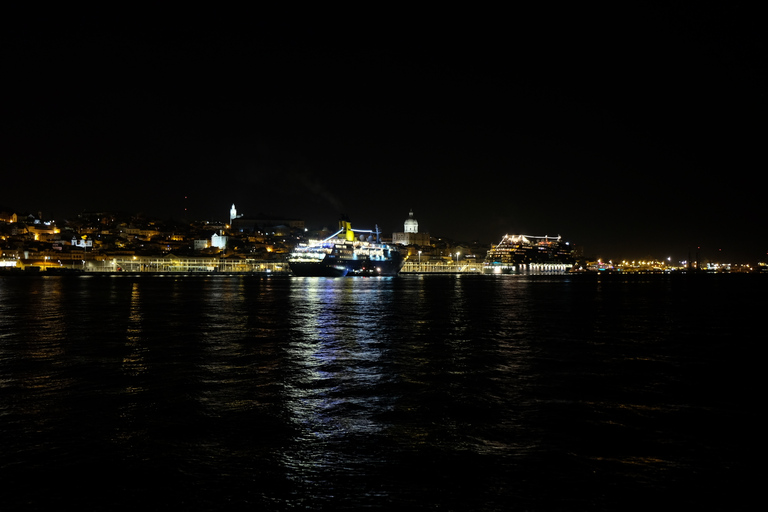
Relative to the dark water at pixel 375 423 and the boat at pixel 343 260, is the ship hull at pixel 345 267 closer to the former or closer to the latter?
the boat at pixel 343 260

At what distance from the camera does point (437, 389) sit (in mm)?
12859

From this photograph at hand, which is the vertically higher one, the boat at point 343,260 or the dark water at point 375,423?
the boat at point 343,260

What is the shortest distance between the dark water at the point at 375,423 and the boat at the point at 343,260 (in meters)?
87.5

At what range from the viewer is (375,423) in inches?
391

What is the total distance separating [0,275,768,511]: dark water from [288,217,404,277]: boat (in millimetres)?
87517

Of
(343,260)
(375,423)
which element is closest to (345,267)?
(343,260)

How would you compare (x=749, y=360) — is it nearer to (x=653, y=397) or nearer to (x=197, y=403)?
(x=653, y=397)

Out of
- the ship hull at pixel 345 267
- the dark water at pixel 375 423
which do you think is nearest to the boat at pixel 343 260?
the ship hull at pixel 345 267

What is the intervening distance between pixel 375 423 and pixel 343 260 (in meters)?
99.5

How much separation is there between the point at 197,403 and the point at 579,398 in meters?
7.20

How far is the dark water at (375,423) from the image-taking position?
23.1ft

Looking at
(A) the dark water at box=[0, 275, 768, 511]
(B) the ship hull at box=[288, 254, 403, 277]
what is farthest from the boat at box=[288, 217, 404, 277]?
(A) the dark water at box=[0, 275, 768, 511]

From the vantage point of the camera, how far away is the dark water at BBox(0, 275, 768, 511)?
703 cm

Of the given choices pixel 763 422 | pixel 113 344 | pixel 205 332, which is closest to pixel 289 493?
pixel 763 422
